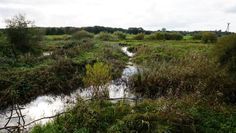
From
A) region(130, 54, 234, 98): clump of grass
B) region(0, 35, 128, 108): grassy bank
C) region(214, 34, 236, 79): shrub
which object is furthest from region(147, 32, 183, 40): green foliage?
region(214, 34, 236, 79): shrub

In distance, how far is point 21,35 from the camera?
110 ft

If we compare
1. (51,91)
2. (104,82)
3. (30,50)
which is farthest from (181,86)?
(30,50)

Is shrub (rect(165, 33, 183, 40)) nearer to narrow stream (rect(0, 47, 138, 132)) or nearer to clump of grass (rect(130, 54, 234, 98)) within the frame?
clump of grass (rect(130, 54, 234, 98))

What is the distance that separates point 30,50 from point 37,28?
2.97 meters

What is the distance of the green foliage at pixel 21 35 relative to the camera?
109 ft

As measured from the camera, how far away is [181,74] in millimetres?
19281

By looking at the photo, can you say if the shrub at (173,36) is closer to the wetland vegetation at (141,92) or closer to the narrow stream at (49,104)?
the wetland vegetation at (141,92)

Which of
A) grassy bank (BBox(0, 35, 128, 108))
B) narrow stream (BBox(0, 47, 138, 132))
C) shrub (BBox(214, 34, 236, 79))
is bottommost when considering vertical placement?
narrow stream (BBox(0, 47, 138, 132))

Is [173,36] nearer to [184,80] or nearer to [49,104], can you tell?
[184,80]

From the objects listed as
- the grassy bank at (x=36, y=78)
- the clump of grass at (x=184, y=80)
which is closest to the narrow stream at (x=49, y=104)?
the grassy bank at (x=36, y=78)

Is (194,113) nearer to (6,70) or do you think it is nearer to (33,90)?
(33,90)

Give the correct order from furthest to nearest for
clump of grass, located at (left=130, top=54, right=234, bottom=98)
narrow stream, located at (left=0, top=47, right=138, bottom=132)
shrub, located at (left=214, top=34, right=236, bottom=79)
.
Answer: clump of grass, located at (left=130, top=54, right=234, bottom=98)
shrub, located at (left=214, top=34, right=236, bottom=79)
narrow stream, located at (left=0, top=47, right=138, bottom=132)

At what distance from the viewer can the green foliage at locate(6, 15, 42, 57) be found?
109ft

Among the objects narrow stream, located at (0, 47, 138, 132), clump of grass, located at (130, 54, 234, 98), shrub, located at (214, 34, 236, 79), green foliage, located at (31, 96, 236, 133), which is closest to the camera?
green foliage, located at (31, 96, 236, 133)
